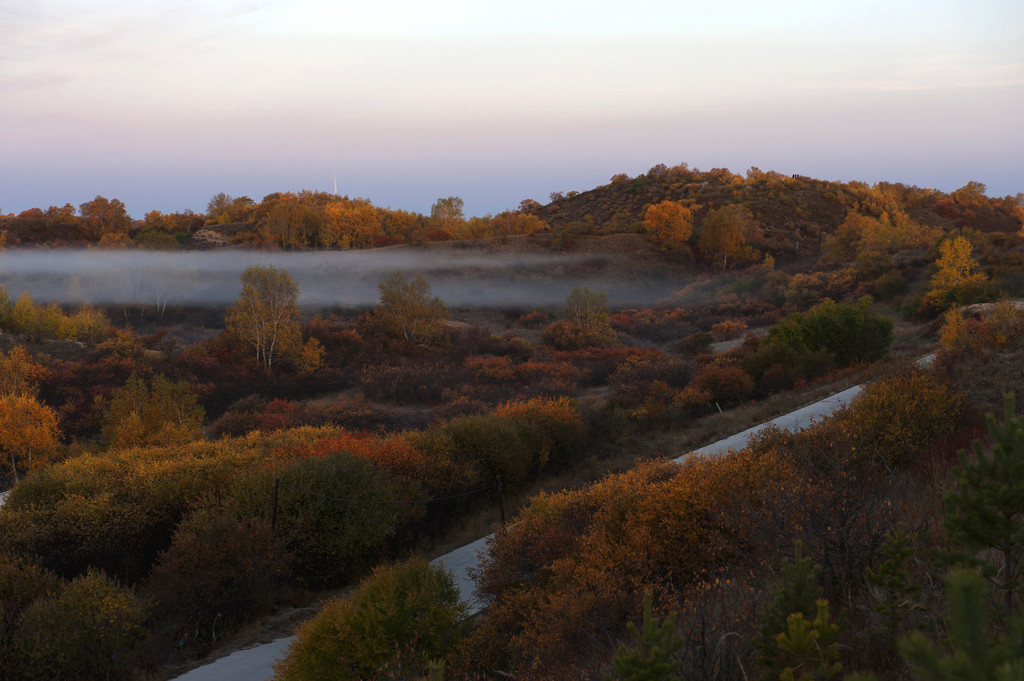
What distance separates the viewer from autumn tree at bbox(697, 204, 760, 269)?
71.4 metres

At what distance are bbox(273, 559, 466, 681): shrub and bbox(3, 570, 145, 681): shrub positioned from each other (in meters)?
3.04

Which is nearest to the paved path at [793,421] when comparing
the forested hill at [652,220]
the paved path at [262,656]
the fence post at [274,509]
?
the paved path at [262,656]

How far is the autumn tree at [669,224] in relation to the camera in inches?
2992

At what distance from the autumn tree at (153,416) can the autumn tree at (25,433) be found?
1752 millimetres

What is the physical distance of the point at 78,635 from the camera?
9742 mm

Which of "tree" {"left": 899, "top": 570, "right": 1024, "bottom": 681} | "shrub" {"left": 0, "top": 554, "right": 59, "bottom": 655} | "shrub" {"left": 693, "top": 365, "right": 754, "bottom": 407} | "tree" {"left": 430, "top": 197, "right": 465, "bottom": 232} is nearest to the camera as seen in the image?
"tree" {"left": 899, "top": 570, "right": 1024, "bottom": 681}

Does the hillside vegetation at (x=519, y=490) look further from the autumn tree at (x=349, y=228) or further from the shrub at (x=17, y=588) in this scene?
the autumn tree at (x=349, y=228)

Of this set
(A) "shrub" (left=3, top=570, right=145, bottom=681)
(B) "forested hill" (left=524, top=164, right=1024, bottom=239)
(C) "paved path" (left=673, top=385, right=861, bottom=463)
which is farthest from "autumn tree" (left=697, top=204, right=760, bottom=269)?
(A) "shrub" (left=3, top=570, right=145, bottom=681)

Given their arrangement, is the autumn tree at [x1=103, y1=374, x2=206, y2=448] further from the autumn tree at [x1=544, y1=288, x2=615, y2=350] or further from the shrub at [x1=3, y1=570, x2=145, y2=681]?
the autumn tree at [x1=544, y1=288, x2=615, y2=350]

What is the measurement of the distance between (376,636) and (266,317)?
30.1 metres

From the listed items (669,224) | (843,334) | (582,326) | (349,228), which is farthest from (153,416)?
(669,224)

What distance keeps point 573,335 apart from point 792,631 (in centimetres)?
3811

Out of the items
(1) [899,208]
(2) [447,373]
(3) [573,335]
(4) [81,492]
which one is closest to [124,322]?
(2) [447,373]

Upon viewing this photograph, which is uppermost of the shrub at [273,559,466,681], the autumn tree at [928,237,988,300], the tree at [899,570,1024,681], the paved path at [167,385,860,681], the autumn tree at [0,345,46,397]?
the tree at [899,570,1024,681]
